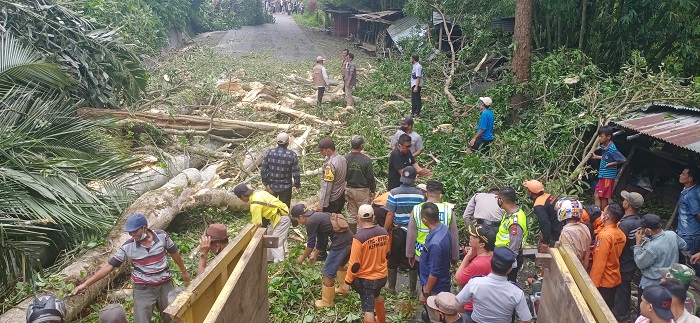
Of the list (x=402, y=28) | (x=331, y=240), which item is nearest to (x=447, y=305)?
(x=331, y=240)

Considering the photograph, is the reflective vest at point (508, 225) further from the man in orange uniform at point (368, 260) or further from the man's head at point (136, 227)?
the man's head at point (136, 227)

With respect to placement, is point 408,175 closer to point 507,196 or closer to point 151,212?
point 507,196

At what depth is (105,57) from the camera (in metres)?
9.71

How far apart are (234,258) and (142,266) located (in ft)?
3.80

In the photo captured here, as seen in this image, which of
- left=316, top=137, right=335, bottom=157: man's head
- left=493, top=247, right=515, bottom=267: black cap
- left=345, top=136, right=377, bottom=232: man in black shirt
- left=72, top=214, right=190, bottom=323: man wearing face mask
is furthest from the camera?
left=345, top=136, right=377, bottom=232: man in black shirt

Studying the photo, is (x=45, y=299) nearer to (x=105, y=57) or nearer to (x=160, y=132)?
(x=160, y=132)

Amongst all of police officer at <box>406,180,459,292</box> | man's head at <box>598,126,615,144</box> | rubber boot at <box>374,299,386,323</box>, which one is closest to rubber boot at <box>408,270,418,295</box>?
police officer at <box>406,180,459,292</box>

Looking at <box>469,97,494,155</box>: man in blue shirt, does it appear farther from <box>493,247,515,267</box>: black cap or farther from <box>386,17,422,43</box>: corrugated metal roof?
<box>386,17,422,43</box>: corrugated metal roof

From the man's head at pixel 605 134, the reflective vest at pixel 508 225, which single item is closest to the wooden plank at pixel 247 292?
the reflective vest at pixel 508 225

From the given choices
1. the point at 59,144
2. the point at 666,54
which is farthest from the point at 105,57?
the point at 666,54

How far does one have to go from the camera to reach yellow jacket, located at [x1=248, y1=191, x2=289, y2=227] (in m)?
5.61

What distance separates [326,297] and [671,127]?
5.08 m

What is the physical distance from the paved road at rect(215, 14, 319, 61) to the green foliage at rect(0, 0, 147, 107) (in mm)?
12272

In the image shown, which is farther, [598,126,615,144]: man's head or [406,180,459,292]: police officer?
[598,126,615,144]: man's head
